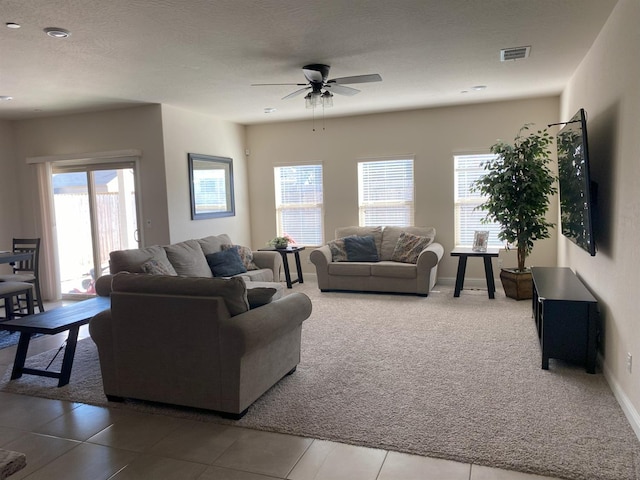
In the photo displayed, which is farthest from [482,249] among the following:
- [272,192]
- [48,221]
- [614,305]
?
[48,221]

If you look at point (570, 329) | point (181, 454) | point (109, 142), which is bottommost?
point (181, 454)

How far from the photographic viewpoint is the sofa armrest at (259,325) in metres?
2.78

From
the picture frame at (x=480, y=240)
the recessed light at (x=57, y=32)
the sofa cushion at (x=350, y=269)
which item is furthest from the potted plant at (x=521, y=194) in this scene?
the recessed light at (x=57, y=32)

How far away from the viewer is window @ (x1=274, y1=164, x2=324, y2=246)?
7809mm

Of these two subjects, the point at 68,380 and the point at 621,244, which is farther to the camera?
the point at 68,380

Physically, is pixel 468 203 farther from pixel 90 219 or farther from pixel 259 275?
pixel 90 219

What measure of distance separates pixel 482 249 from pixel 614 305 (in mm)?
3106

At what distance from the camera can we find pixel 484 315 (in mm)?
5191

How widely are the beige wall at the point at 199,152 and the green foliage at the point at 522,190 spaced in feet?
13.0

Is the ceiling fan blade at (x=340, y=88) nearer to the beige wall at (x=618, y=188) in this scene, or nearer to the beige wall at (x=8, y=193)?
the beige wall at (x=618, y=188)

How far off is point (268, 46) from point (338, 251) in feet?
11.6

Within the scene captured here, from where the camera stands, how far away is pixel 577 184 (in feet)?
11.7

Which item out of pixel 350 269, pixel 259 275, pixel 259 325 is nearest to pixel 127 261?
pixel 259 275

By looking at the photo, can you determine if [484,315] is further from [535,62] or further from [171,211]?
[171,211]
